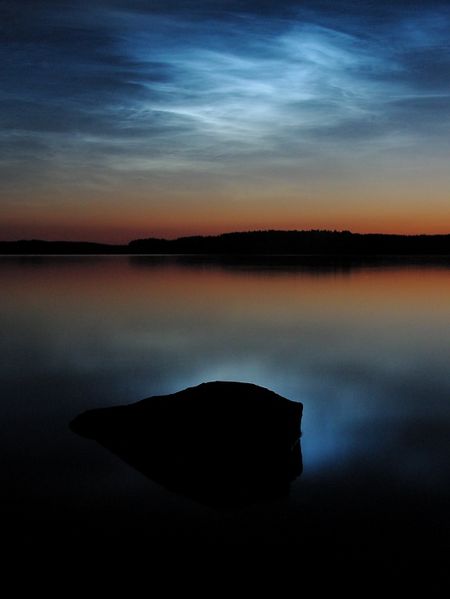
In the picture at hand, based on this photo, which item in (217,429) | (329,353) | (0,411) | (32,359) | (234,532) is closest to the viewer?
(234,532)

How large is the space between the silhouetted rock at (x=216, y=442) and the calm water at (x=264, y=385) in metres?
0.26

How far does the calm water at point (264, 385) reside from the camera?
21.0 ft

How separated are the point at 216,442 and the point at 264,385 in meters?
6.61

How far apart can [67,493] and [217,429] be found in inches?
88.7

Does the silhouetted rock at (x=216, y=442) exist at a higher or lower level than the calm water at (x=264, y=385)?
higher

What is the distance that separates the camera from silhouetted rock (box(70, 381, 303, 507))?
728cm

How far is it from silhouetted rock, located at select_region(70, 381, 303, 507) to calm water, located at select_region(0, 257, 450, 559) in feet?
0.87

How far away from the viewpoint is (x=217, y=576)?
5398 millimetres

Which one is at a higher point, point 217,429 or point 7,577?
point 217,429

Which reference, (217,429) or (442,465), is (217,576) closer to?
(217,429)

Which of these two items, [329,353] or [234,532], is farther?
[329,353]

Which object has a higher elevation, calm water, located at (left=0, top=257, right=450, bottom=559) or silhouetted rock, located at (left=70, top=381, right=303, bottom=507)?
silhouetted rock, located at (left=70, top=381, right=303, bottom=507)

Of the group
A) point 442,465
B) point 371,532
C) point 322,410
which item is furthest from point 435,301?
point 371,532

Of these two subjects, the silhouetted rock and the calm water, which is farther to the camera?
the silhouetted rock
